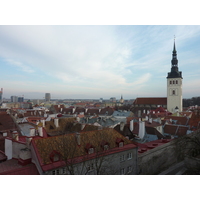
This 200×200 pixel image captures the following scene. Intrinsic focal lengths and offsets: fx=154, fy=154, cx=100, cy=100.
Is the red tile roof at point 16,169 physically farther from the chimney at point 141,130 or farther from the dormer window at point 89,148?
the chimney at point 141,130

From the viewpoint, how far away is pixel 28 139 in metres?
7.19

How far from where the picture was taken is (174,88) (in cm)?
4091

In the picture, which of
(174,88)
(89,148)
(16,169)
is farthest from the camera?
(174,88)

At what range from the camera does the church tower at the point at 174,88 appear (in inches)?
1567

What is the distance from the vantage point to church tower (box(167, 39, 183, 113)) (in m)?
39.8

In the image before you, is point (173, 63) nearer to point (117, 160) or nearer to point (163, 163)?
point (163, 163)

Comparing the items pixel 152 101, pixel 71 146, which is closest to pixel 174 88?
pixel 152 101

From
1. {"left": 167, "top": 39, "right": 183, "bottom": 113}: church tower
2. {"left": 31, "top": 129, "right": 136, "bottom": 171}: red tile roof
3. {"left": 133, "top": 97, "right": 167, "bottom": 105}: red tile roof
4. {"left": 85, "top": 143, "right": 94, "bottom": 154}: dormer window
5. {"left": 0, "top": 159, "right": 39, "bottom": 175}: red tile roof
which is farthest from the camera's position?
{"left": 133, "top": 97, "right": 167, "bottom": 105}: red tile roof

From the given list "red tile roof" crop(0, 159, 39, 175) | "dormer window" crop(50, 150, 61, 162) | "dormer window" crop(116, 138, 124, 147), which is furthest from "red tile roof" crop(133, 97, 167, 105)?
"red tile roof" crop(0, 159, 39, 175)

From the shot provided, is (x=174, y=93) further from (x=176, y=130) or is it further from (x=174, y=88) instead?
(x=176, y=130)

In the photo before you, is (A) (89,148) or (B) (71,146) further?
(A) (89,148)

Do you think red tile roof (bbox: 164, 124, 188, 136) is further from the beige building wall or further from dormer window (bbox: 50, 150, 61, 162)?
the beige building wall

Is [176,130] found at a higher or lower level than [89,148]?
lower

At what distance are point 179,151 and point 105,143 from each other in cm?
501
